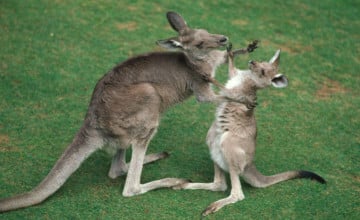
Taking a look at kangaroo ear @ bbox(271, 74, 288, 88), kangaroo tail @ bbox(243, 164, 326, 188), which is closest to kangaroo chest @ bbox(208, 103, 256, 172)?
kangaroo tail @ bbox(243, 164, 326, 188)

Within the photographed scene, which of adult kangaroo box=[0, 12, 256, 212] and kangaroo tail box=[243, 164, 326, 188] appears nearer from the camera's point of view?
adult kangaroo box=[0, 12, 256, 212]

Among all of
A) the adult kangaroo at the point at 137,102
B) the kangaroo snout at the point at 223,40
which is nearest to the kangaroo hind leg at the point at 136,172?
the adult kangaroo at the point at 137,102

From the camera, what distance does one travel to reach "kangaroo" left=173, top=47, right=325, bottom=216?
5.68 metres

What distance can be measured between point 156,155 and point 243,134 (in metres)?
1.08

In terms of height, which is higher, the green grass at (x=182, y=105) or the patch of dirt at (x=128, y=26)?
the patch of dirt at (x=128, y=26)

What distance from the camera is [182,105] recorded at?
293 inches

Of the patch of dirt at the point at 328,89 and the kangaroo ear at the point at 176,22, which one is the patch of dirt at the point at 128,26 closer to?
the kangaroo ear at the point at 176,22

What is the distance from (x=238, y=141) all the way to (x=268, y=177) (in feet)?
1.62

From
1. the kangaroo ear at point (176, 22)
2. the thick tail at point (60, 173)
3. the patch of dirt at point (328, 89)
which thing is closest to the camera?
the thick tail at point (60, 173)

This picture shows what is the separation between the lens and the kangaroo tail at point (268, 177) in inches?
229

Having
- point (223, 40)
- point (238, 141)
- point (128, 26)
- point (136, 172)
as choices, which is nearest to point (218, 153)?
point (238, 141)

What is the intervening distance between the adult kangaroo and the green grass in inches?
8.6

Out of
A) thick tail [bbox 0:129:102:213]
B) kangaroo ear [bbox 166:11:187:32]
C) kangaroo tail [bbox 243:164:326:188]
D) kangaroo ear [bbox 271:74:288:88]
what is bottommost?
kangaroo tail [bbox 243:164:326:188]

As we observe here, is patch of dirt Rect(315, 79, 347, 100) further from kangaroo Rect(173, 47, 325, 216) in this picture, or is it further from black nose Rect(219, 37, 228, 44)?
black nose Rect(219, 37, 228, 44)
